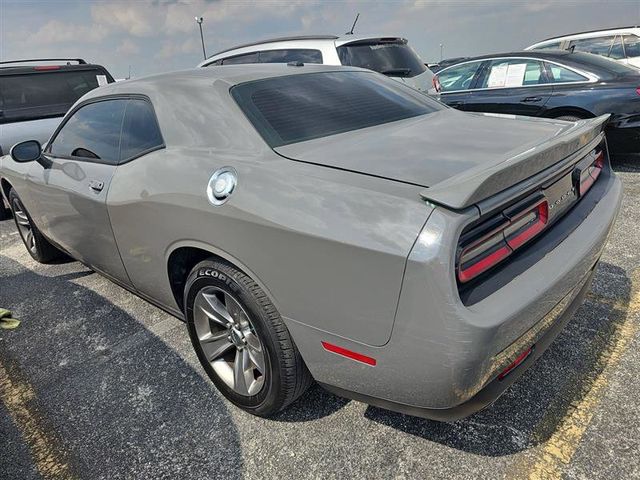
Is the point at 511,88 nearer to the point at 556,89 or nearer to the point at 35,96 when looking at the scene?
the point at 556,89

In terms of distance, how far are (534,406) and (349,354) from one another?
3.38 feet

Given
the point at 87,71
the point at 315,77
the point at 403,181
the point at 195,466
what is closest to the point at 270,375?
the point at 195,466

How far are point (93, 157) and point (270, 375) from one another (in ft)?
Result: 6.19

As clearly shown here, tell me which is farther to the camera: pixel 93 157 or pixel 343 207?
pixel 93 157

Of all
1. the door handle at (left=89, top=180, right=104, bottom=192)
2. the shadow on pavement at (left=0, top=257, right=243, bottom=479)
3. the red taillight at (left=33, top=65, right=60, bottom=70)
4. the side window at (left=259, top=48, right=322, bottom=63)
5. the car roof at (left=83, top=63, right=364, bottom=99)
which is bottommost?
the shadow on pavement at (left=0, top=257, right=243, bottom=479)

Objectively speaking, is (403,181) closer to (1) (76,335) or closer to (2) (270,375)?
(2) (270,375)

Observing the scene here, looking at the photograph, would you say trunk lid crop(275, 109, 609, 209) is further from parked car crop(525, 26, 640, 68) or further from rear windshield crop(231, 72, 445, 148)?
parked car crop(525, 26, 640, 68)

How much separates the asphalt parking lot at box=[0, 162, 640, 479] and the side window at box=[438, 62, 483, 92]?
175 inches

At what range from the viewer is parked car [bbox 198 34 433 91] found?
19.1ft

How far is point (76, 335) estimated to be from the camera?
3.12 meters

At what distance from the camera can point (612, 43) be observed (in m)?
8.76

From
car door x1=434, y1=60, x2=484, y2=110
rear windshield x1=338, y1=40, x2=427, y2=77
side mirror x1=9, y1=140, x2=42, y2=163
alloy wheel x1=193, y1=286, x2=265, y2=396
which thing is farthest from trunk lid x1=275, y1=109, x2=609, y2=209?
car door x1=434, y1=60, x2=484, y2=110

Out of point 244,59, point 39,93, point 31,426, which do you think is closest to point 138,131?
point 31,426

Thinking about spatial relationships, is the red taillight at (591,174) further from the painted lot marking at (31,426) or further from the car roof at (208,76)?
the painted lot marking at (31,426)
